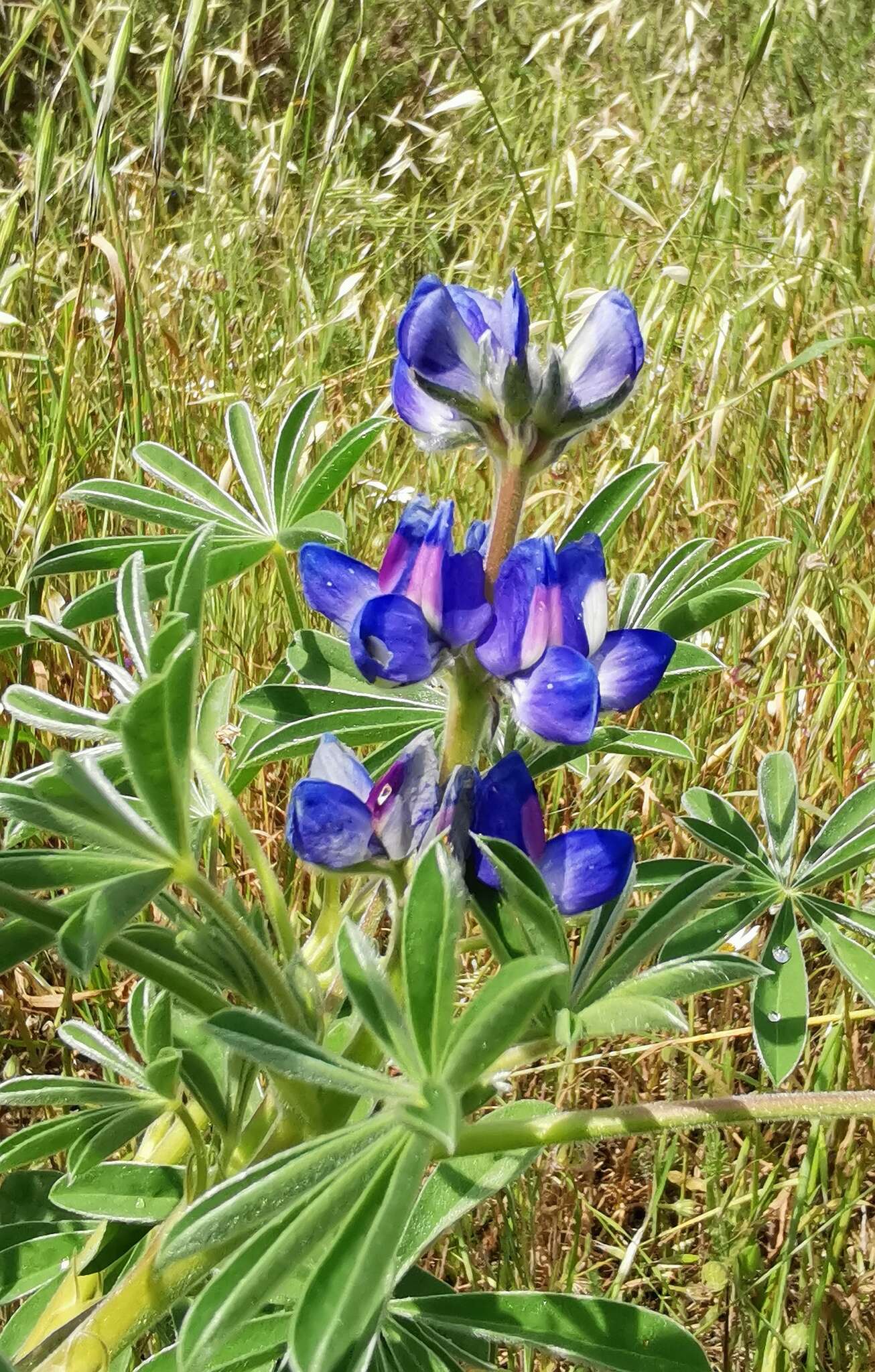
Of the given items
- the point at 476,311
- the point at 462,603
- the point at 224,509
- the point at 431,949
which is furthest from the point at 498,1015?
the point at 224,509

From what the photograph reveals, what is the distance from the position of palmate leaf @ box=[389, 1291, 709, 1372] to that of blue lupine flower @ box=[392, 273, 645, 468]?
23.4 inches

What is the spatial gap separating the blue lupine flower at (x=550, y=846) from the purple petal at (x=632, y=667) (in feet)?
0.28

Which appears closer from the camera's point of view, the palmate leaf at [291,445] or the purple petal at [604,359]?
the purple petal at [604,359]

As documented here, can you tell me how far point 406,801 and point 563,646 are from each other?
0.14 meters

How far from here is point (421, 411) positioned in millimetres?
921

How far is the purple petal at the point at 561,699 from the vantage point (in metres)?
0.77

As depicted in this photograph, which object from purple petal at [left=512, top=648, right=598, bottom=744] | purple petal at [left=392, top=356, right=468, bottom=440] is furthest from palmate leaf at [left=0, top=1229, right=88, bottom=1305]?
purple petal at [left=392, top=356, right=468, bottom=440]

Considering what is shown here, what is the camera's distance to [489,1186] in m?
0.80

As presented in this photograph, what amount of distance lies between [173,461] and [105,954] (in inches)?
28.1

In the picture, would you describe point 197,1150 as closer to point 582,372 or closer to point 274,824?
point 582,372

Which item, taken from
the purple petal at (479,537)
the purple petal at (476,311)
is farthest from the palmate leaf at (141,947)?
the purple petal at (476,311)

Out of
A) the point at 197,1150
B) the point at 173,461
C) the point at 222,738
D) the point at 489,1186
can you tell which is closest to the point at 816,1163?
the point at 489,1186

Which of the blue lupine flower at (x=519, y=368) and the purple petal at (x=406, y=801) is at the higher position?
the blue lupine flower at (x=519, y=368)

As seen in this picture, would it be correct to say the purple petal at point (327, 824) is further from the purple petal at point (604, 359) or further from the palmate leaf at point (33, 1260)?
the palmate leaf at point (33, 1260)
